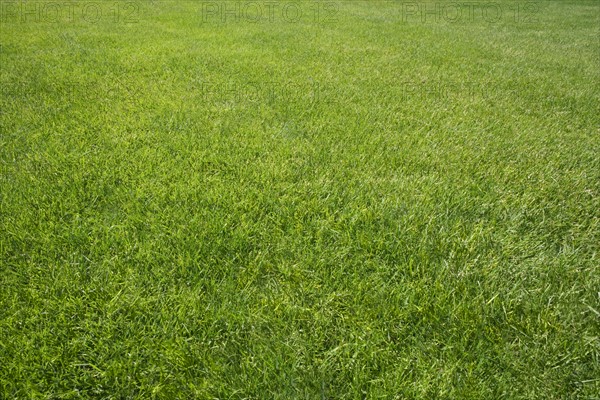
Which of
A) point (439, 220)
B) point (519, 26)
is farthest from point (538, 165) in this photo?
point (519, 26)

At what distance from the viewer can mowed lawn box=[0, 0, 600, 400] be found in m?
1.12

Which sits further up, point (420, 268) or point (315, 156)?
point (315, 156)

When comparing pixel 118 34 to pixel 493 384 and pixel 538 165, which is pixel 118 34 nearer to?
pixel 538 165

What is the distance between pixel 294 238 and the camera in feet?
5.35

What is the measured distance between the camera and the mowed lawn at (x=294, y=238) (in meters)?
1.12

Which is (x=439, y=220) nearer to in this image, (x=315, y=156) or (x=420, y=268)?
(x=420, y=268)

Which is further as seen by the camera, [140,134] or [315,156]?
[140,134]

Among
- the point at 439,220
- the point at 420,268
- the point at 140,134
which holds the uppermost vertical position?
the point at 140,134

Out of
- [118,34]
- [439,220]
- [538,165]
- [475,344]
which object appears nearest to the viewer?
[475,344]

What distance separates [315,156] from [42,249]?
1.52 metres

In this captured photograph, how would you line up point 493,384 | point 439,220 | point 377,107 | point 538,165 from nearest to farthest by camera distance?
point 493,384 < point 439,220 < point 538,165 < point 377,107

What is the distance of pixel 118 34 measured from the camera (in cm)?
535

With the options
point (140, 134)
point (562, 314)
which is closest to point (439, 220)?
point (562, 314)

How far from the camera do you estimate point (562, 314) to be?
1.26 metres
